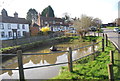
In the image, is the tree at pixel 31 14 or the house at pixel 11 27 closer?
the house at pixel 11 27

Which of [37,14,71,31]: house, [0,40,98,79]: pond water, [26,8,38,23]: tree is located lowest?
[0,40,98,79]: pond water

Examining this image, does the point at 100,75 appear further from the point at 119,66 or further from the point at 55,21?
the point at 55,21

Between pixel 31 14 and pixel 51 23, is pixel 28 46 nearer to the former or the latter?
pixel 51 23

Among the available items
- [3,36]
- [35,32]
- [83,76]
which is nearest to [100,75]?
[83,76]

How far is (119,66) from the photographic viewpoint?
17.9 feet

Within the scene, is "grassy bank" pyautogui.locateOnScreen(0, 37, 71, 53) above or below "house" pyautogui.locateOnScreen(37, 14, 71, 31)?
below

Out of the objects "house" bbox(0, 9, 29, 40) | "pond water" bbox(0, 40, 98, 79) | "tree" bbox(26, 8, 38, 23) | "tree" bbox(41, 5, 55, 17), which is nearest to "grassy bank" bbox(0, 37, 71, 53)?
"pond water" bbox(0, 40, 98, 79)

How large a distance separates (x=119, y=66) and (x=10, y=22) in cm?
3022

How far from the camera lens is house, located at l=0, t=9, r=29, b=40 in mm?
29266

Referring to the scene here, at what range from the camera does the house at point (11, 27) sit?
2927 cm

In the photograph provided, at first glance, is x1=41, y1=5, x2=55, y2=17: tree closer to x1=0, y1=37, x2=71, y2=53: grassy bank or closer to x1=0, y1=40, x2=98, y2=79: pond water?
x1=0, y1=37, x2=71, y2=53: grassy bank

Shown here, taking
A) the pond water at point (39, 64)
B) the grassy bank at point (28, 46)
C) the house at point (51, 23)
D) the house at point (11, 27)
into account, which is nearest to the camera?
the pond water at point (39, 64)

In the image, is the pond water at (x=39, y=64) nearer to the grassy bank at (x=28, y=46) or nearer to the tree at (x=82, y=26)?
the grassy bank at (x=28, y=46)

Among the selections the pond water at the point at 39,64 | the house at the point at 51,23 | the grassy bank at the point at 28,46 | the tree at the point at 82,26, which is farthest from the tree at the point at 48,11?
the pond water at the point at 39,64
